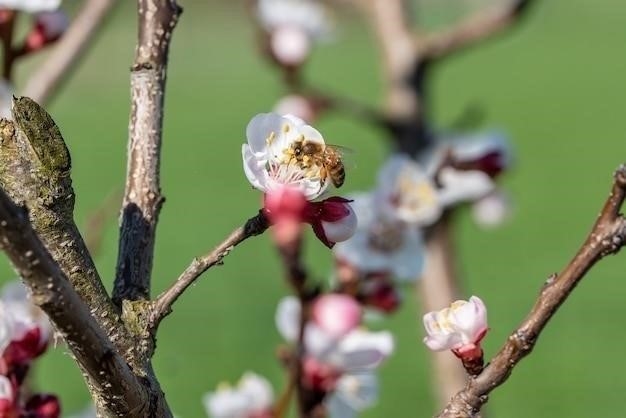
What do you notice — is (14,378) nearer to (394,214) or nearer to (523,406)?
(394,214)

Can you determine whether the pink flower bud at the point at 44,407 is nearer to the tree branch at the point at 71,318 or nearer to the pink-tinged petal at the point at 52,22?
the tree branch at the point at 71,318

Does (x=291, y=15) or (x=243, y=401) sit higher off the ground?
(x=291, y=15)

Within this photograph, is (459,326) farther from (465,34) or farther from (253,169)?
(465,34)

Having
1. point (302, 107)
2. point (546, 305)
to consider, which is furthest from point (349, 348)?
point (302, 107)

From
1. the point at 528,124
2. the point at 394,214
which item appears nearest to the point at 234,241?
the point at 394,214

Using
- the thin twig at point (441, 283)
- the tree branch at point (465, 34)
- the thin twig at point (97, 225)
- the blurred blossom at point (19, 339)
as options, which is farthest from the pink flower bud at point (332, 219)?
the tree branch at point (465, 34)
